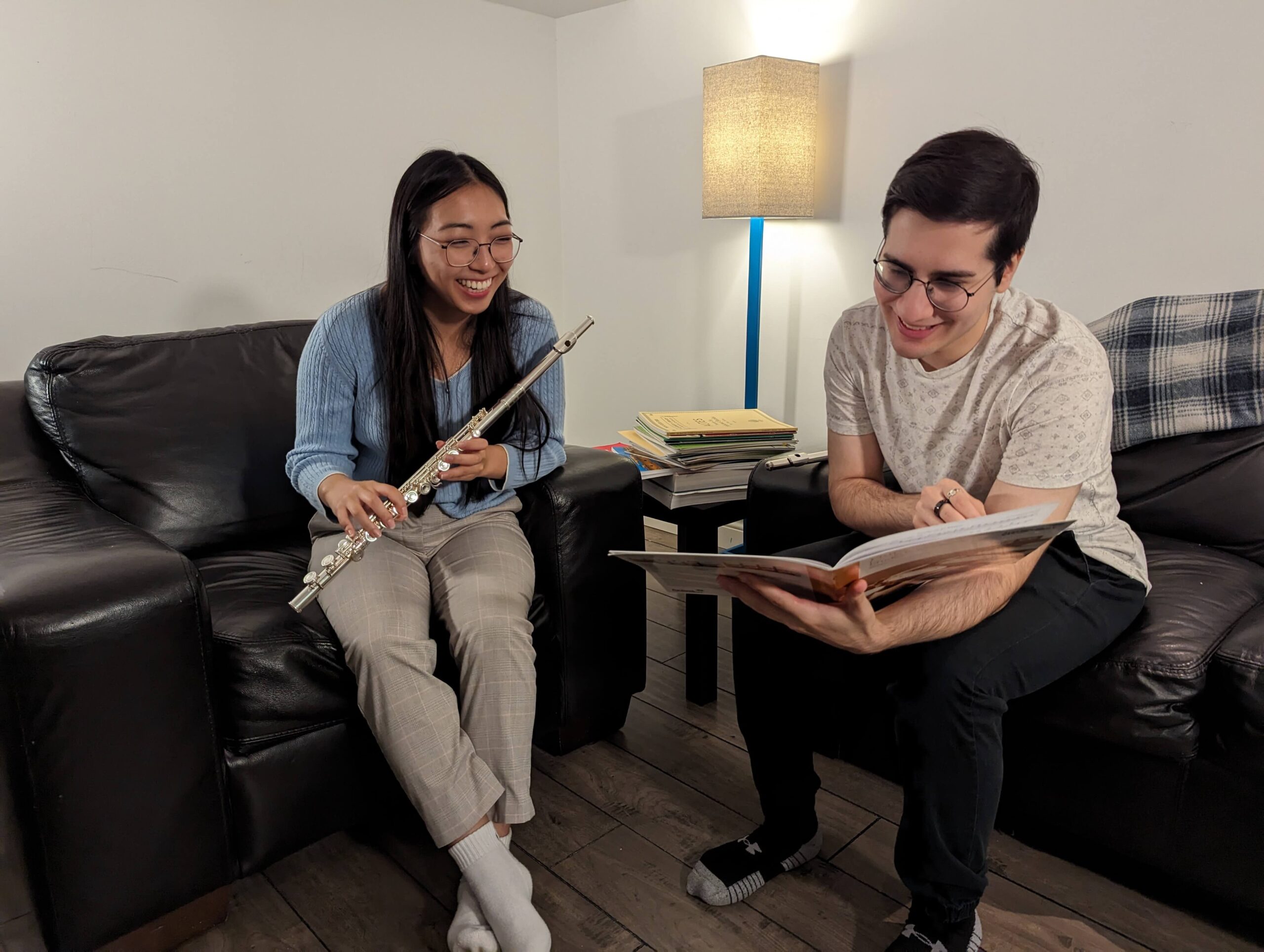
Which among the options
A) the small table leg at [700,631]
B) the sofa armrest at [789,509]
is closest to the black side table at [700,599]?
the small table leg at [700,631]

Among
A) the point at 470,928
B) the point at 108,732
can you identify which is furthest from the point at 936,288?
the point at 108,732

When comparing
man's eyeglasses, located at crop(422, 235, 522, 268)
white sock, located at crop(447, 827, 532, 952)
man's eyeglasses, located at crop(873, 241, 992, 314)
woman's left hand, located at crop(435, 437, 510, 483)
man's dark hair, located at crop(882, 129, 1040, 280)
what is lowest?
white sock, located at crop(447, 827, 532, 952)

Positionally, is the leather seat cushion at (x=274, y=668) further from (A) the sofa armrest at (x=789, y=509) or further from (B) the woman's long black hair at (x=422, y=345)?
(A) the sofa armrest at (x=789, y=509)

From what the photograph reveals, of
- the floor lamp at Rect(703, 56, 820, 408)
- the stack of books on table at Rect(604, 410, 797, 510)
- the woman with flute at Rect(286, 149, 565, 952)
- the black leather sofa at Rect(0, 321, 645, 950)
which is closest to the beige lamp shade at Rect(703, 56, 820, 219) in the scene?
the floor lamp at Rect(703, 56, 820, 408)

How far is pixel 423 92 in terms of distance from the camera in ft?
9.69

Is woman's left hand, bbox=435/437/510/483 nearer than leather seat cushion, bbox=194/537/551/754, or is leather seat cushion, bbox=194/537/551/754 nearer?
leather seat cushion, bbox=194/537/551/754

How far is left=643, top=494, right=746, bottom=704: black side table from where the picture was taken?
198cm

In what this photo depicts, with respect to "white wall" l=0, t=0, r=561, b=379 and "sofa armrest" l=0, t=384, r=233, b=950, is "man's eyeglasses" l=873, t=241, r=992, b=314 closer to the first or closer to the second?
"sofa armrest" l=0, t=384, r=233, b=950

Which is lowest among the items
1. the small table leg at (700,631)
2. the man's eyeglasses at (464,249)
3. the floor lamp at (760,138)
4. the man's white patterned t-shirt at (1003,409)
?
the small table leg at (700,631)

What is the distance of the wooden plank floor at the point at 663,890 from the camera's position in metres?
1.37

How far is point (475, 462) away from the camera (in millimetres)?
1586

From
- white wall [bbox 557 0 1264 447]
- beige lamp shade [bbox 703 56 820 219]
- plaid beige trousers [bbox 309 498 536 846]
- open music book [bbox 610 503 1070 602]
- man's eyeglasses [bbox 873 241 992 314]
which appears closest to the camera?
open music book [bbox 610 503 1070 602]

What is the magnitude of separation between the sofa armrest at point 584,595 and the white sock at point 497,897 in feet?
1.16

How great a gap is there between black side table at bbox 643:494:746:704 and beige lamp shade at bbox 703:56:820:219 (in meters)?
0.92
